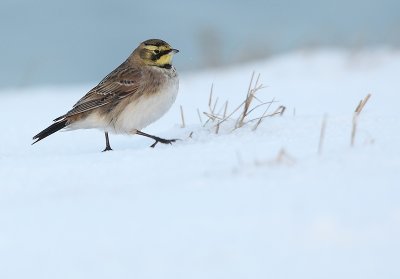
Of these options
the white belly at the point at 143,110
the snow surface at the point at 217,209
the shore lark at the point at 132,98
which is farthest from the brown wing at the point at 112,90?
the snow surface at the point at 217,209

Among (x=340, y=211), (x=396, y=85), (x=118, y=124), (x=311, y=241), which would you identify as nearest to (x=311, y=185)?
(x=340, y=211)

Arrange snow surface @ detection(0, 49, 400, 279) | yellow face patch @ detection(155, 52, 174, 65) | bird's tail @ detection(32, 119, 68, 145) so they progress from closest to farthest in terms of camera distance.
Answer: snow surface @ detection(0, 49, 400, 279) → bird's tail @ detection(32, 119, 68, 145) → yellow face patch @ detection(155, 52, 174, 65)

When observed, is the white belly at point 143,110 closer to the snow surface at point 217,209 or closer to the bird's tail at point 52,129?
the bird's tail at point 52,129

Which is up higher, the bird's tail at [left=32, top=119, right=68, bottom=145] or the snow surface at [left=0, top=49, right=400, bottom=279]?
the snow surface at [left=0, top=49, right=400, bottom=279]

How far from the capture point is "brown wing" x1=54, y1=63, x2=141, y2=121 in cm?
580

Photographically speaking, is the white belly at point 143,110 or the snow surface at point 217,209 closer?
the snow surface at point 217,209

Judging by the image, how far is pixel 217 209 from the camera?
3.02 m

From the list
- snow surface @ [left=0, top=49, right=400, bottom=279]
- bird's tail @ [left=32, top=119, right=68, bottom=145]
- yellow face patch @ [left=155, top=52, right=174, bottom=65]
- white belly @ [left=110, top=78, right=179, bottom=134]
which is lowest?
bird's tail @ [left=32, top=119, right=68, bottom=145]

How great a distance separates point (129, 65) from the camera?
6.07 metres

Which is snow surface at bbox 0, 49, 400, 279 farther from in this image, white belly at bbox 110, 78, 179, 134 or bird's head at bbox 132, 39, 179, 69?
bird's head at bbox 132, 39, 179, 69

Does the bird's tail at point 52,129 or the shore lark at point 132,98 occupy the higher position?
the shore lark at point 132,98

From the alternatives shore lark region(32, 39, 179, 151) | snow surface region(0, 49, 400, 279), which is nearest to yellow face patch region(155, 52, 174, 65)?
shore lark region(32, 39, 179, 151)

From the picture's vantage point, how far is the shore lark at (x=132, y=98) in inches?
226

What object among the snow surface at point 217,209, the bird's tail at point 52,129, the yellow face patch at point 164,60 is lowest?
the bird's tail at point 52,129
